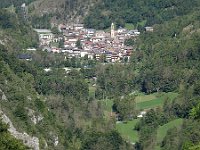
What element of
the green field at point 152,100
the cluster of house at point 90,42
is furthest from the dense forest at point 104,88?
the cluster of house at point 90,42

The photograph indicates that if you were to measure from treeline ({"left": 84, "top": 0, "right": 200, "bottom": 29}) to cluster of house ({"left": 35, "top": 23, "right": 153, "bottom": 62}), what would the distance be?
262 cm

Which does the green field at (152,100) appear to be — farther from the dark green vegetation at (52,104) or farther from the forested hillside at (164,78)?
the dark green vegetation at (52,104)

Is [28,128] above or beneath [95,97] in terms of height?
above

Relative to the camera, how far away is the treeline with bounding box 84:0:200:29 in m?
105

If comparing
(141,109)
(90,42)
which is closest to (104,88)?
(141,109)

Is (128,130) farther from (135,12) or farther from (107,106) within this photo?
(135,12)

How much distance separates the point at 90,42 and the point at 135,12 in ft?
45.2

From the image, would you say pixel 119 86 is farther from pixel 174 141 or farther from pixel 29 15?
pixel 29 15

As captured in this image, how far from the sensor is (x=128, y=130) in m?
57.8

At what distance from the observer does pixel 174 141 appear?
4872cm

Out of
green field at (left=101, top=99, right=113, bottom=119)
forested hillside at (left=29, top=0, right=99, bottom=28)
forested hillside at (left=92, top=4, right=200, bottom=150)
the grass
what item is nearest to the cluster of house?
forested hillside at (left=92, top=4, right=200, bottom=150)

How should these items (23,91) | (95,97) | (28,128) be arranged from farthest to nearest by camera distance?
(95,97)
(23,91)
(28,128)

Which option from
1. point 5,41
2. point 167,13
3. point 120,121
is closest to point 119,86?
point 120,121

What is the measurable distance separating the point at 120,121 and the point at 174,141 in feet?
42.9
